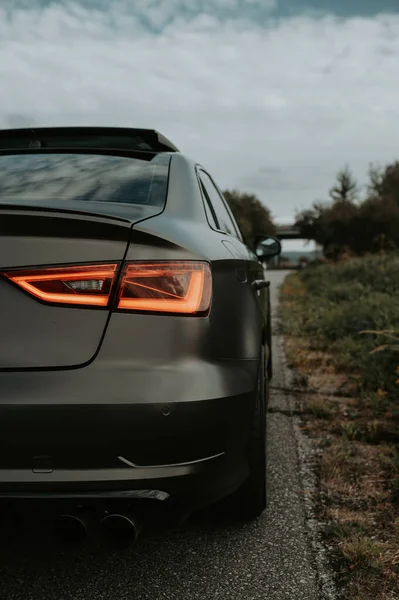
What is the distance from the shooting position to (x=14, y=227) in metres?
1.94

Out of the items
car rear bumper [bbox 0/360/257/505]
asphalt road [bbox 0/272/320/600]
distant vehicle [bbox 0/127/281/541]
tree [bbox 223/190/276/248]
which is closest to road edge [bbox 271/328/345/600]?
asphalt road [bbox 0/272/320/600]

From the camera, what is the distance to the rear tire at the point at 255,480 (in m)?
2.47

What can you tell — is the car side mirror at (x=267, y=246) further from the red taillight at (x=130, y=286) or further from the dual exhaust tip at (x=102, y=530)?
the dual exhaust tip at (x=102, y=530)

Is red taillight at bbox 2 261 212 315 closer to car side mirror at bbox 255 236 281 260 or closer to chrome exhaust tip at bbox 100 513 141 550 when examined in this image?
chrome exhaust tip at bbox 100 513 141 550

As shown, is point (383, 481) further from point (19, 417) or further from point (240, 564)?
point (19, 417)

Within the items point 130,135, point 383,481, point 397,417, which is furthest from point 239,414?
point 397,417

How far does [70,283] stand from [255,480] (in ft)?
3.90

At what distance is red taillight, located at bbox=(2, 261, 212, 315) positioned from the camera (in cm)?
191

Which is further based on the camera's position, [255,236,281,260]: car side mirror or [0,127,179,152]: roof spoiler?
[255,236,281,260]: car side mirror

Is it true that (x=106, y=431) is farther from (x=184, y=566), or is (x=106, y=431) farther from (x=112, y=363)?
(x=184, y=566)

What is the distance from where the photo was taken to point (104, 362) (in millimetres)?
1920

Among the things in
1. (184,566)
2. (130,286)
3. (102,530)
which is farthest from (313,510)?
(130,286)

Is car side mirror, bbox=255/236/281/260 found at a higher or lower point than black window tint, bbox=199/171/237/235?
lower

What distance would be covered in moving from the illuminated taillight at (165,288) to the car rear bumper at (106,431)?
180mm
